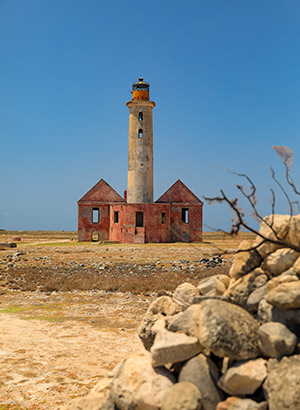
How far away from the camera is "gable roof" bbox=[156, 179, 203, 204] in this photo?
140 feet

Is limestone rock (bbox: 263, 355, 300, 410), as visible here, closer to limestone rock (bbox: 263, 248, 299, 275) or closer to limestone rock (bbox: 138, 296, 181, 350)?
limestone rock (bbox: 263, 248, 299, 275)

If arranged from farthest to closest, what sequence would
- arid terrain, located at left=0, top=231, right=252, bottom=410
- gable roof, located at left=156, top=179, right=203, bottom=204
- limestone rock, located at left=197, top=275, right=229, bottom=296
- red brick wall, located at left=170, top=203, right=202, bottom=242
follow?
1. gable roof, located at left=156, top=179, right=203, bottom=204
2. red brick wall, located at left=170, top=203, right=202, bottom=242
3. arid terrain, located at left=0, top=231, right=252, bottom=410
4. limestone rock, located at left=197, top=275, right=229, bottom=296

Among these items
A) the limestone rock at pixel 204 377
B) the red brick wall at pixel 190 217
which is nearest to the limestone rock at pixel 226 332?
the limestone rock at pixel 204 377

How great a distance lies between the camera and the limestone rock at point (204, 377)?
4.50 m

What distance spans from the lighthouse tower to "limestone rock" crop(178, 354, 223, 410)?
36.1m

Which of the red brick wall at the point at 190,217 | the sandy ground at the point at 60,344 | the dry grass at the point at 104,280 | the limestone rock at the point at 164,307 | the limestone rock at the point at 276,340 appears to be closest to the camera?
the limestone rock at the point at 276,340

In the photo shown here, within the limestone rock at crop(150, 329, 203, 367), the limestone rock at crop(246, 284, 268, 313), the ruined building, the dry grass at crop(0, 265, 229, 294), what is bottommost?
the dry grass at crop(0, 265, 229, 294)

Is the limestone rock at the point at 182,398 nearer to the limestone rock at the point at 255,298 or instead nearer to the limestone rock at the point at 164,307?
the limestone rock at the point at 255,298

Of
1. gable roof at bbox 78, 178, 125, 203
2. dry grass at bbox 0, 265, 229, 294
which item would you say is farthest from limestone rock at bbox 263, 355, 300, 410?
gable roof at bbox 78, 178, 125, 203

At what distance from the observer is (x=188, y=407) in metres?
4.21

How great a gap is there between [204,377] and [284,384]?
90cm

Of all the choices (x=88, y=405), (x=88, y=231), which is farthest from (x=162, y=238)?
(x=88, y=405)

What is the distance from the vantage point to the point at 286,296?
4.66m

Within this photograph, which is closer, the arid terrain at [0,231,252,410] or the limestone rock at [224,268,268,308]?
the limestone rock at [224,268,268,308]
